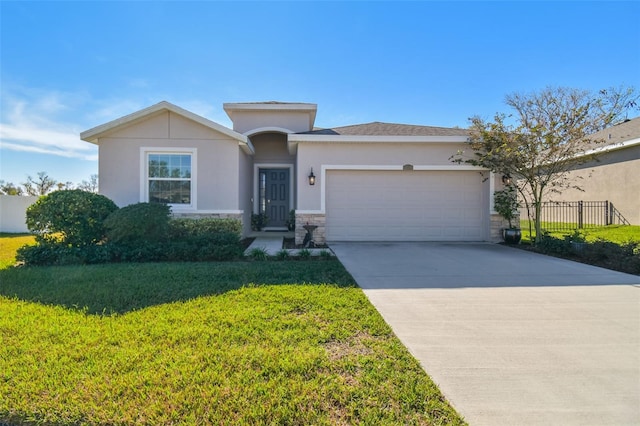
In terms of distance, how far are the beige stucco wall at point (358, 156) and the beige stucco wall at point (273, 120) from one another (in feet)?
11.6

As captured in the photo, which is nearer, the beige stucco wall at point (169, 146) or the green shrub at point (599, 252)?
the green shrub at point (599, 252)

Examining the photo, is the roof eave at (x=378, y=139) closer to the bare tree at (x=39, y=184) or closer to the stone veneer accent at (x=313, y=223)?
the stone veneer accent at (x=313, y=223)

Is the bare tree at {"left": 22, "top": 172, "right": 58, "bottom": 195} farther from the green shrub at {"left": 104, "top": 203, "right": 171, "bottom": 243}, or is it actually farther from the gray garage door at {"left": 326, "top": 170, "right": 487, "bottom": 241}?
the gray garage door at {"left": 326, "top": 170, "right": 487, "bottom": 241}

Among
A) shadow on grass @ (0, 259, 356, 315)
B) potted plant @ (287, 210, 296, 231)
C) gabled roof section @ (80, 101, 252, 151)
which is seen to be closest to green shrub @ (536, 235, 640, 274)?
shadow on grass @ (0, 259, 356, 315)

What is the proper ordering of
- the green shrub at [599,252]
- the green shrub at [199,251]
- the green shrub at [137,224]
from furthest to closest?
the green shrub at [137,224] → the green shrub at [199,251] → the green shrub at [599,252]

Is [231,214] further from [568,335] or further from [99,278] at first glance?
[568,335]

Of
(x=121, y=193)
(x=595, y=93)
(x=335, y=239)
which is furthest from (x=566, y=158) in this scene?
(x=121, y=193)

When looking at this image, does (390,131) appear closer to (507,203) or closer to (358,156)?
(358,156)

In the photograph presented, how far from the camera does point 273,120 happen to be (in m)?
13.2

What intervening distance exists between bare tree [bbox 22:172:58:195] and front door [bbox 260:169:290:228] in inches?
707

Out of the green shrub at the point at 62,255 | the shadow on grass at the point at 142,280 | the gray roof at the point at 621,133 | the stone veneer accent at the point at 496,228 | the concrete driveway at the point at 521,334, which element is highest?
the gray roof at the point at 621,133

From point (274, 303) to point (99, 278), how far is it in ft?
11.8

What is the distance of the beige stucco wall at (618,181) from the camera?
1315cm

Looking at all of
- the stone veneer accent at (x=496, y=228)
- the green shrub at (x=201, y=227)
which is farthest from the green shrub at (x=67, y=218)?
the stone veneer accent at (x=496, y=228)
